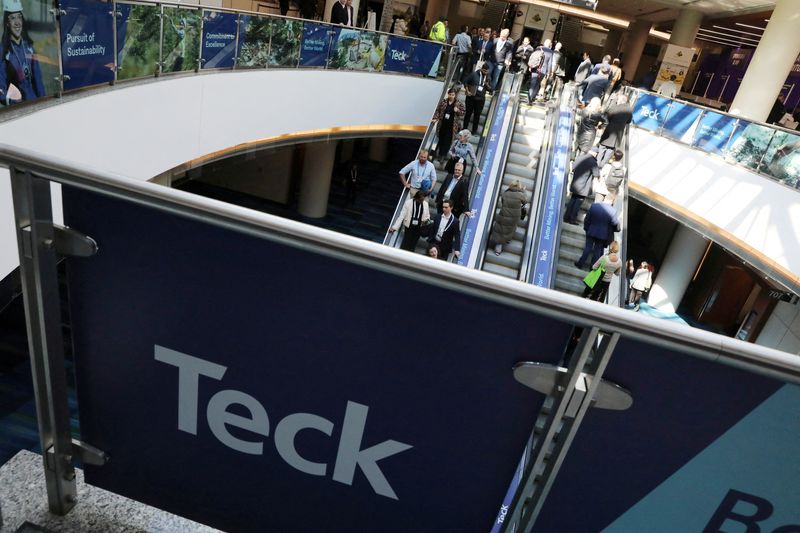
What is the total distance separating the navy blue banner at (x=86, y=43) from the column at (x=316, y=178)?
36.0ft

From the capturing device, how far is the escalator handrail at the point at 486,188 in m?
10.7

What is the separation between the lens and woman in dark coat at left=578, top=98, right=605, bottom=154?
1263cm

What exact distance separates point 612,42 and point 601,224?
31.0 m

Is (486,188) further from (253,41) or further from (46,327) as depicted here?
(46,327)

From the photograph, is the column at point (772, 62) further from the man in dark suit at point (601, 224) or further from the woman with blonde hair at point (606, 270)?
the woman with blonde hair at point (606, 270)

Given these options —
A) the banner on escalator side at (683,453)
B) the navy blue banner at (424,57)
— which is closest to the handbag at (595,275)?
the navy blue banner at (424,57)

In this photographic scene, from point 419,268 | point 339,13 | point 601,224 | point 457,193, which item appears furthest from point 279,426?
point 339,13

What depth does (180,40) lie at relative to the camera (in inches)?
341

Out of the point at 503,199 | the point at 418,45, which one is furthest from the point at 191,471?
the point at 418,45

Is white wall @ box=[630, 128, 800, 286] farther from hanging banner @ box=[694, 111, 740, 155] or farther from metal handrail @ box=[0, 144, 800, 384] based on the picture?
metal handrail @ box=[0, 144, 800, 384]

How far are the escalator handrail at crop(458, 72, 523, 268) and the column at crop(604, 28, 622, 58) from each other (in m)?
24.8

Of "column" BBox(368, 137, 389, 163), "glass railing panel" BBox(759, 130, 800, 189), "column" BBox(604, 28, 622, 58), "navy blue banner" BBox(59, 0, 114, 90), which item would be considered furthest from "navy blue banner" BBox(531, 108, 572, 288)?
"column" BBox(604, 28, 622, 58)

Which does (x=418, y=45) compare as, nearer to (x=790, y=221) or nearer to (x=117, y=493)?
(x=790, y=221)

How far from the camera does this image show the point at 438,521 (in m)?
1.44
